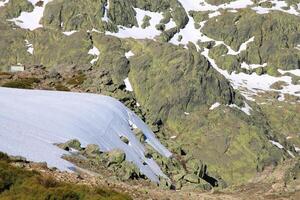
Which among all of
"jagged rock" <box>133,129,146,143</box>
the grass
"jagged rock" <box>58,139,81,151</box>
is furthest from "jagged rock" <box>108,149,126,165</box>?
the grass

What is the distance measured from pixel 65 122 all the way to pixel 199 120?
161628mm

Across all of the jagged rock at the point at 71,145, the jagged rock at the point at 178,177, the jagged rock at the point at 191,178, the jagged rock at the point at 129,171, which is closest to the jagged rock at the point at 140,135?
the jagged rock at the point at 178,177

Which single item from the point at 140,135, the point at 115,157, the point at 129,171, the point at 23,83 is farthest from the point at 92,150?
the point at 23,83

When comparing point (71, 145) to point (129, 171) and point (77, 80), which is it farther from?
point (77, 80)

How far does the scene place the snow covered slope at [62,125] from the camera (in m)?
26.4

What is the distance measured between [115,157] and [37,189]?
43.7 feet

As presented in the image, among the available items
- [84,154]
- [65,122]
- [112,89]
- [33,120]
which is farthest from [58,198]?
[112,89]

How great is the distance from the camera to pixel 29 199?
16594 millimetres

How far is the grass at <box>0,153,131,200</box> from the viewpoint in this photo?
55.8ft

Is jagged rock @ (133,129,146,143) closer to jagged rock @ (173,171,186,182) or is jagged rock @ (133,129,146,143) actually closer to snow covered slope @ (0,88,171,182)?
snow covered slope @ (0,88,171,182)

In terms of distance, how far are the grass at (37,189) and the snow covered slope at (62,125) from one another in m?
5.57

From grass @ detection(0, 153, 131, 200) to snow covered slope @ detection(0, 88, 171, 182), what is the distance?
219 inches

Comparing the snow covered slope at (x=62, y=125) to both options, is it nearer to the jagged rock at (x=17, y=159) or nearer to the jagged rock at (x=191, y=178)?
the jagged rock at (x=17, y=159)

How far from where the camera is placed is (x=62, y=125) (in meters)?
33.2
